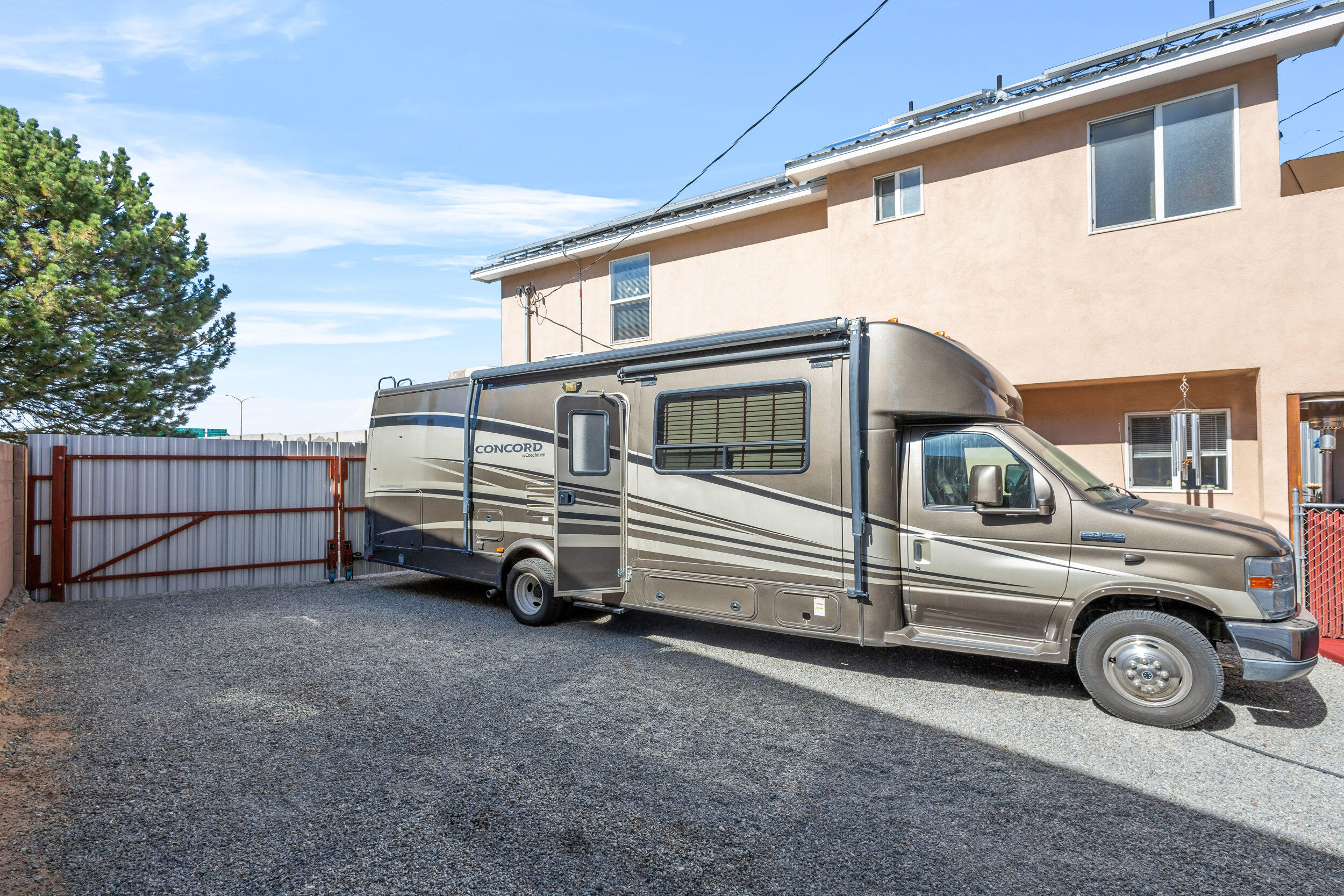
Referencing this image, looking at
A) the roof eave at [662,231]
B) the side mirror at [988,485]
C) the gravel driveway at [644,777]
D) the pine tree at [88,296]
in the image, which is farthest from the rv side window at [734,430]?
the pine tree at [88,296]

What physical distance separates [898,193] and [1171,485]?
5337 mm

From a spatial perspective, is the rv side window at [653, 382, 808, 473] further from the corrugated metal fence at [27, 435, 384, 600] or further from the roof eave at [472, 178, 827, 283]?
the corrugated metal fence at [27, 435, 384, 600]

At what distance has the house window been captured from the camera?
527 inches

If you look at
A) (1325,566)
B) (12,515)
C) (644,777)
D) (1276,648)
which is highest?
(12,515)

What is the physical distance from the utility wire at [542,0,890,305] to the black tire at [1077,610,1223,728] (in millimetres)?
6262

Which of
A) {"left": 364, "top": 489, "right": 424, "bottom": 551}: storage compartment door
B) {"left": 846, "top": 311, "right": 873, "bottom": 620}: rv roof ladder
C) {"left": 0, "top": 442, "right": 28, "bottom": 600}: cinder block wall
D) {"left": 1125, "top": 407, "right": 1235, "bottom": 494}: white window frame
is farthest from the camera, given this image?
{"left": 364, "top": 489, "right": 424, "bottom": 551}: storage compartment door

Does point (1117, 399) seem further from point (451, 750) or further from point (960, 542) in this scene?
point (451, 750)

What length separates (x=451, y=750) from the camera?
452 cm

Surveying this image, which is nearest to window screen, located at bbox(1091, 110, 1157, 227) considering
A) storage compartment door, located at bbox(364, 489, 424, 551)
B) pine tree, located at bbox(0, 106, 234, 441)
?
storage compartment door, located at bbox(364, 489, 424, 551)

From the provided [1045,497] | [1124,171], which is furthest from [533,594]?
[1124,171]

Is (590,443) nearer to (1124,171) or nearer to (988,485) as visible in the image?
(988,485)

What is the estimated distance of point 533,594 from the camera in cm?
816

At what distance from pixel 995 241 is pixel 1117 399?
2.61m

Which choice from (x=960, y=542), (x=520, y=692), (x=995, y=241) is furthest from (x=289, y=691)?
(x=995, y=241)
